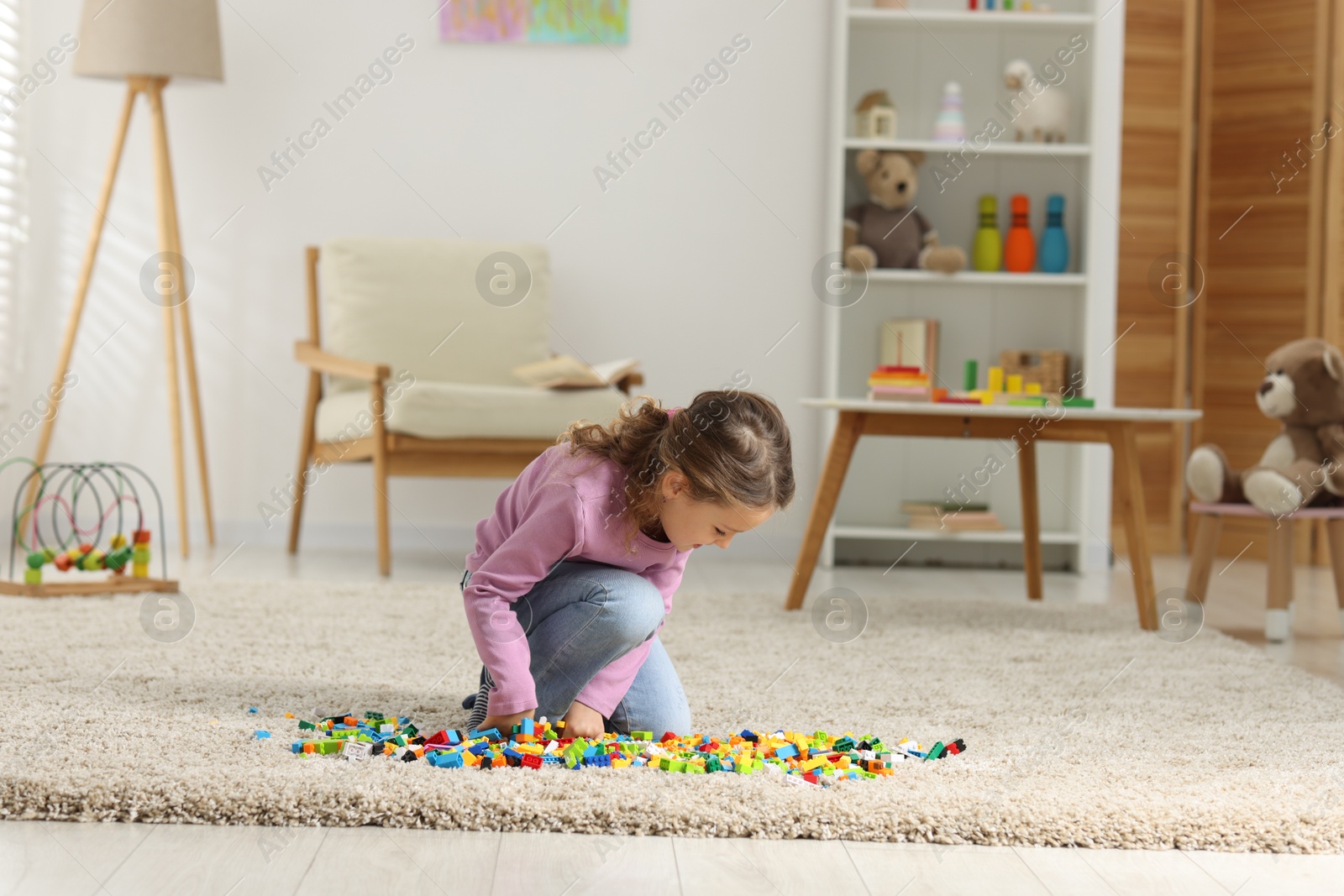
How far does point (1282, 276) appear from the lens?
3752 mm

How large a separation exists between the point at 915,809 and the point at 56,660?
125cm

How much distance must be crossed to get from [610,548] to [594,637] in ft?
0.33

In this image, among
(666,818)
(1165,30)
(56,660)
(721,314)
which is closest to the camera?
(666,818)

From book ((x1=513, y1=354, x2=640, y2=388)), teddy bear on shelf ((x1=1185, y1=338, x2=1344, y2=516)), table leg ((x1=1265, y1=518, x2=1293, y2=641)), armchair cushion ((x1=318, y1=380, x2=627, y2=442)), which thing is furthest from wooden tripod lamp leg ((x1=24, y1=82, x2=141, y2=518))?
table leg ((x1=1265, y1=518, x2=1293, y2=641))

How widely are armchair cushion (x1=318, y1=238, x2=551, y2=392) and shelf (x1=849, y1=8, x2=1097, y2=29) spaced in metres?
1.15

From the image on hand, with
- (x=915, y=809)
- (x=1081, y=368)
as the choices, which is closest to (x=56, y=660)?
(x=915, y=809)

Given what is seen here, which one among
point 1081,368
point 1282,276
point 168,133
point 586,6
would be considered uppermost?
point 586,6

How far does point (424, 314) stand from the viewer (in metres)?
3.28

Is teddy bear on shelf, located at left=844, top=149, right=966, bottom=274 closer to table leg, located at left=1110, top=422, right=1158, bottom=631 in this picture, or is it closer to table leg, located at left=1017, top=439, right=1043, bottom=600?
table leg, located at left=1017, top=439, right=1043, bottom=600

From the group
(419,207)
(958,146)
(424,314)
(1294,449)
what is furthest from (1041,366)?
(419,207)

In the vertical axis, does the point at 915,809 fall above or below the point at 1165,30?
below

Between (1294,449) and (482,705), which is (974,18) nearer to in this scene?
(1294,449)

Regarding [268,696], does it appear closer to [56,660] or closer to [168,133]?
[56,660]

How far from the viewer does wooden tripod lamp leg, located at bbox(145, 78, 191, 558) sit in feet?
10.4
